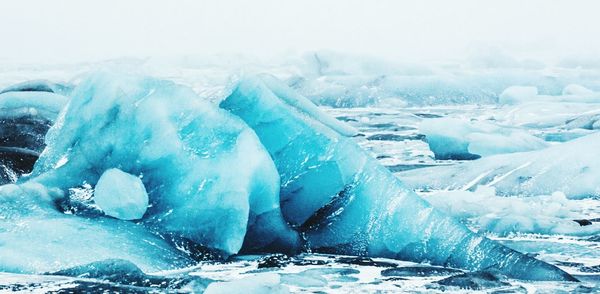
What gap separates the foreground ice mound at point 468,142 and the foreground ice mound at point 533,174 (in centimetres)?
179

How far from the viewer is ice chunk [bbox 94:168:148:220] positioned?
14.5ft

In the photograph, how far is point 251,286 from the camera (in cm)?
353

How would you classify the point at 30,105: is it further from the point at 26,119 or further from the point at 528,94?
the point at 528,94

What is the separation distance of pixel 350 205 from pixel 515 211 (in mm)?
1468

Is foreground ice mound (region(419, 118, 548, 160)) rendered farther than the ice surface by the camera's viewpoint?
Yes

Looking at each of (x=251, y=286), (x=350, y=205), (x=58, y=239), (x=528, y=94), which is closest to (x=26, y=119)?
(x=58, y=239)

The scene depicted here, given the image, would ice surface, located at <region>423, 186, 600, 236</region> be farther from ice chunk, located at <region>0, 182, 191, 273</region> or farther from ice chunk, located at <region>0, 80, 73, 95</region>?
ice chunk, located at <region>0, 80, 73, 95</region>

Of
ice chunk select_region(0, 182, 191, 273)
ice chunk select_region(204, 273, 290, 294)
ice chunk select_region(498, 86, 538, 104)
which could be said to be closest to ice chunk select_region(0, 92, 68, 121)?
ice chunk select_region(0, 182, 191, 273)

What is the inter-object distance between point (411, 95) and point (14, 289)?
13940 millimetres

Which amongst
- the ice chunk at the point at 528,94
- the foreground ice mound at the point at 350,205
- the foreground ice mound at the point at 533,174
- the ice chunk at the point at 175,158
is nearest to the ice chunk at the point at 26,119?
the ice chunk at the point at 175,158

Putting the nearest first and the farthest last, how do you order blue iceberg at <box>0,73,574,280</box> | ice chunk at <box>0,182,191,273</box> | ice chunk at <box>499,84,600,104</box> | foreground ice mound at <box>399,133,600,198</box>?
ice chunk at <box>0,182,191,273</box> < blue iceberg at <box>0,73,574,280</box> < foreground ice mound at <box>399,133,600,198</box> < ice chunk at <box>499,84,600,104</box>

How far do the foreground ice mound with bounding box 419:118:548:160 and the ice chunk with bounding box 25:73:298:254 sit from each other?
4.97m

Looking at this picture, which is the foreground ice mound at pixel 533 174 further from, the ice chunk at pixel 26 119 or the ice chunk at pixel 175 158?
the ice chunk at pixel 26 119

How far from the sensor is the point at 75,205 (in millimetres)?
4656
